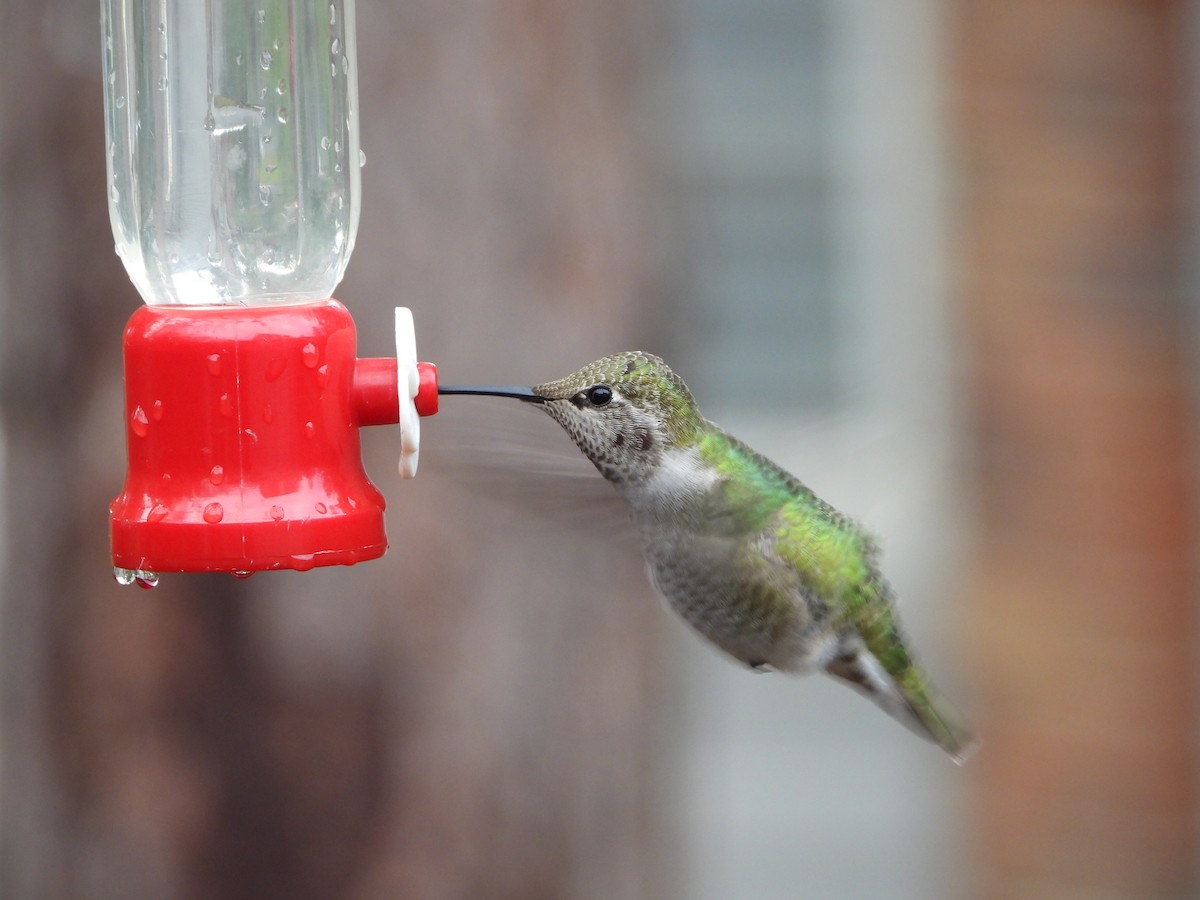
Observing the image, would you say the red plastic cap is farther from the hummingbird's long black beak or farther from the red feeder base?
the red feeder base

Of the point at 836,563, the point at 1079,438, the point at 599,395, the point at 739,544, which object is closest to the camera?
the point at 599,395

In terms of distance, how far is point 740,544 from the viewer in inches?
114

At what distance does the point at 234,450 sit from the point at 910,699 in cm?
145

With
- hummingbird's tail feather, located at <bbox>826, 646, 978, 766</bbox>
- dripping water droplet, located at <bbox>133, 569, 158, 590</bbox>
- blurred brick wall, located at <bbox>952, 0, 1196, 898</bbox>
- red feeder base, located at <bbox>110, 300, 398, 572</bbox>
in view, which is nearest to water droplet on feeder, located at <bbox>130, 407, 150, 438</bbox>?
red feeder base, located at <bbox>110, 300, 398, 572</bbox>

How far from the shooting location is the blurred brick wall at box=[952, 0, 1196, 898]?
Answer: 18.7ft

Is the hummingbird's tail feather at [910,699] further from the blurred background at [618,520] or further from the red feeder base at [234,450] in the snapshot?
the red feeder base at [234,450]

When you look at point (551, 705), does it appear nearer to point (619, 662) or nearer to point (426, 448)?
point (619, 662)

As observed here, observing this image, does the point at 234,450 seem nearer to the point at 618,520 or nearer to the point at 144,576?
the point at 144,576

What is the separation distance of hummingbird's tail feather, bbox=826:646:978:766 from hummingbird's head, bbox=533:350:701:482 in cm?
64

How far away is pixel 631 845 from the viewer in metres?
3.88

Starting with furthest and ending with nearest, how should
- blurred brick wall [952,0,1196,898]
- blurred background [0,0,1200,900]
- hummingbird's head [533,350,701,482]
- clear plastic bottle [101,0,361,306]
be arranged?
blurred brick wall [952,0,1196,898] < blurred background [0,0,1200,900] < clear plastic bottle [101,0,361,306] < hummingbird's head [533,350,701,482]

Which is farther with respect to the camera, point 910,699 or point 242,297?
point 910,699

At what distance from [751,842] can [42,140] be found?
13.5ft

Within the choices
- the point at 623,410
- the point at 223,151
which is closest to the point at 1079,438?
the point at 623,410
